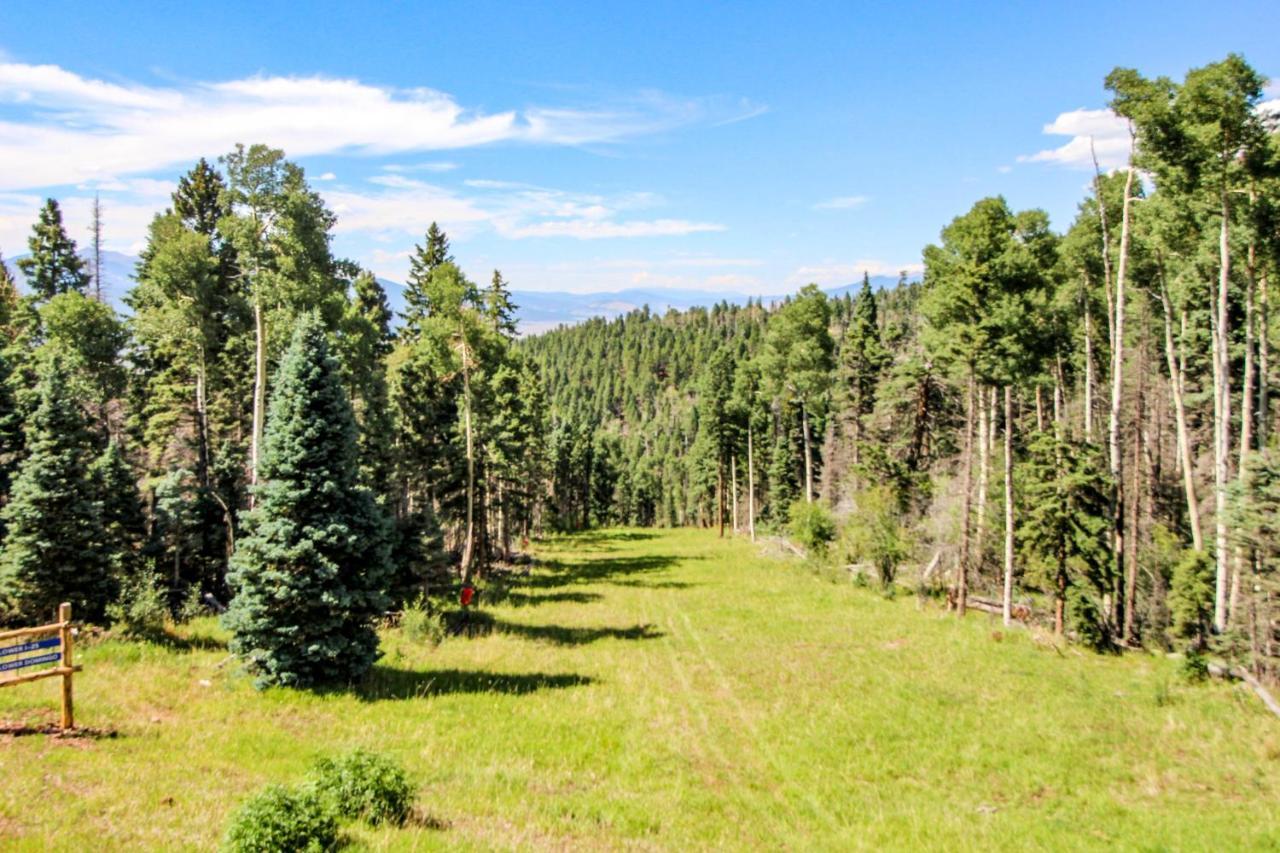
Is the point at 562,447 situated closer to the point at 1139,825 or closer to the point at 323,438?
the point at 323,438

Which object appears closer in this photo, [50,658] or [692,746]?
[50,658]

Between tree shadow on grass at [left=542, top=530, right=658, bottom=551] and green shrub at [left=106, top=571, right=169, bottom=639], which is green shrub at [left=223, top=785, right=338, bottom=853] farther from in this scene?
tree shadow on grass at [left=542, top=530, right=658, bottom=551]

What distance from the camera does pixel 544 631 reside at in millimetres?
26141

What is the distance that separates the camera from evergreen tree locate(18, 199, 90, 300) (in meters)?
43.2

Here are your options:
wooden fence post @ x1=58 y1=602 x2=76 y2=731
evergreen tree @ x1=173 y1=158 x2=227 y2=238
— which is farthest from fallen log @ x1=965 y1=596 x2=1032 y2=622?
evergreen tree @ x1=173 y1=158 x2=227 y2=238

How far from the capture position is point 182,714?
45.3 ft

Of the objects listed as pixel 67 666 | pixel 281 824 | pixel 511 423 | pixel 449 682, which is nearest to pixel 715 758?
pixel 449 682

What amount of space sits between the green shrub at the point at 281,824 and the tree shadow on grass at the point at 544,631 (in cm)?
1615

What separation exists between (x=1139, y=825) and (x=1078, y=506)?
15.2 meters

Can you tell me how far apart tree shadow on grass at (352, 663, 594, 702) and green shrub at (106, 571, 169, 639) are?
258 inches

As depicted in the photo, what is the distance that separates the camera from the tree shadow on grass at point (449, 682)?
16828 mm

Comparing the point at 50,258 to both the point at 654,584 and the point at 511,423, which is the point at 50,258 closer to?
the point at 511,423

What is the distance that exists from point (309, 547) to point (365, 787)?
7638 millimetres

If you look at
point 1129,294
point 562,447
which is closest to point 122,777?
point 1129,294
